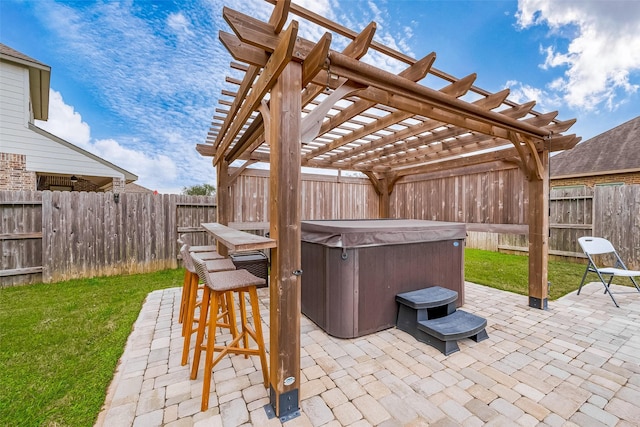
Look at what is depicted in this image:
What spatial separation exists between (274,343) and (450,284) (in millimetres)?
2672

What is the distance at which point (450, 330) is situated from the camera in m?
2.48

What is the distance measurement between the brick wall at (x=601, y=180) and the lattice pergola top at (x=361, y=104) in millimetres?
7856

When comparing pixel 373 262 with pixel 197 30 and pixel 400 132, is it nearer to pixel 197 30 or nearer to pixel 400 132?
pixel 400 132

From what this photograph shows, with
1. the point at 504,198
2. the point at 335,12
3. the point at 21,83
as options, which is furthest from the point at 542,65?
the point at 21,83

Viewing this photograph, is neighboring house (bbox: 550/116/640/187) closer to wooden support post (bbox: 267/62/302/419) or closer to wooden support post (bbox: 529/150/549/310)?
wooden support post (bbox: 529/150/549/310)

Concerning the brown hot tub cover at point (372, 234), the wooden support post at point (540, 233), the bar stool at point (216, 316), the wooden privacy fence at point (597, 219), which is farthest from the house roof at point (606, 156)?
the bar stool at point (216, 316)

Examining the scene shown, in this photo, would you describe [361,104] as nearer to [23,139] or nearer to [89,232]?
[89,232]

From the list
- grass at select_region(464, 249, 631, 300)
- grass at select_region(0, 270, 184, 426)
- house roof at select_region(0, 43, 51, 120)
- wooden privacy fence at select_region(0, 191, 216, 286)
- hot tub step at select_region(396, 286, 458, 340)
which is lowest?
grass at select_region(0, 270, 184, 426)

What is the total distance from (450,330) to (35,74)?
10947mm

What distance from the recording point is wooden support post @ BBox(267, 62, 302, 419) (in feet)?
5.50

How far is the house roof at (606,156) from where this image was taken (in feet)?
29.0

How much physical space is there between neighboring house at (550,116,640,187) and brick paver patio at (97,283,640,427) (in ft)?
28.6

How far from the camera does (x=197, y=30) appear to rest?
5.06 meters

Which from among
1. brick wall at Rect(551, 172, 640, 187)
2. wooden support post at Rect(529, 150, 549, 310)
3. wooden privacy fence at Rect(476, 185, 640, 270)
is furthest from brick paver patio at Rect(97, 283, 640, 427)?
brick wall at Rect(551, 172, 640, 187)
